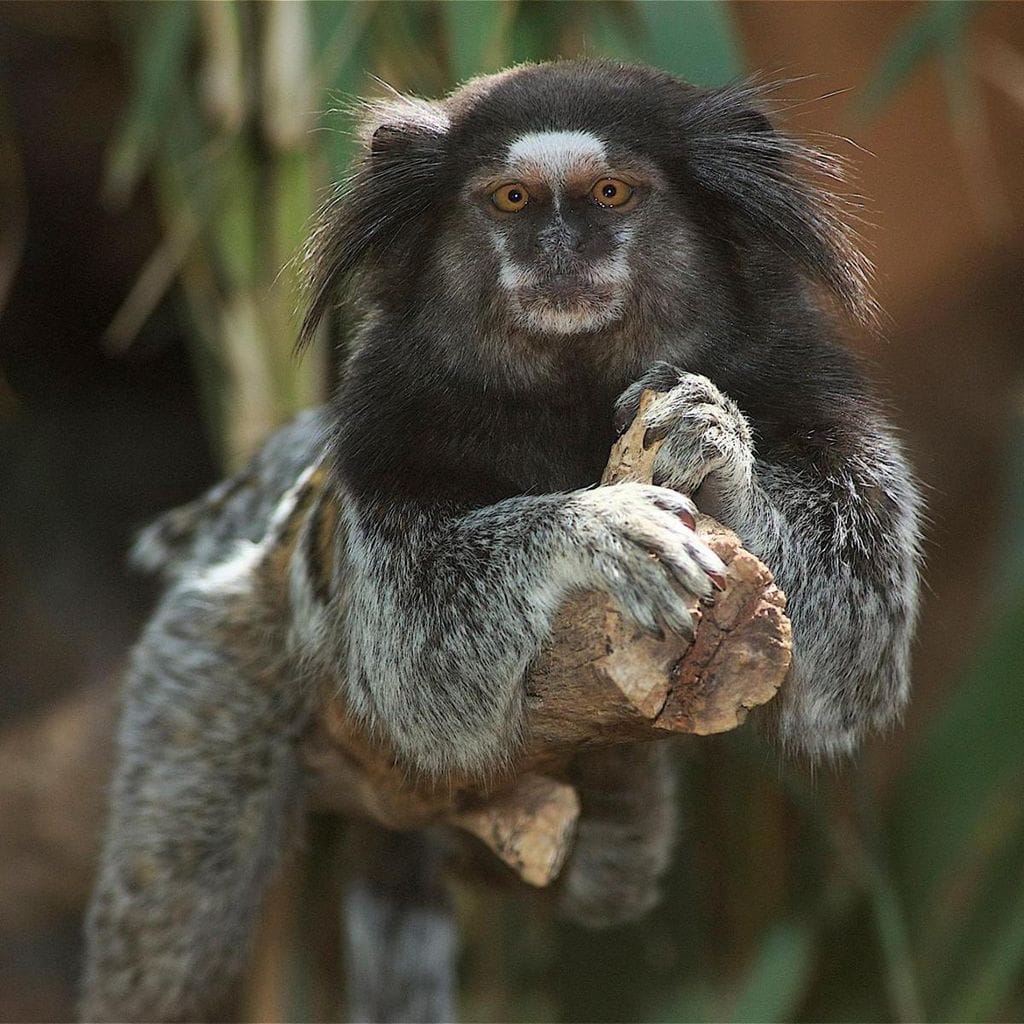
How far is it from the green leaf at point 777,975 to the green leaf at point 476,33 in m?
2.17

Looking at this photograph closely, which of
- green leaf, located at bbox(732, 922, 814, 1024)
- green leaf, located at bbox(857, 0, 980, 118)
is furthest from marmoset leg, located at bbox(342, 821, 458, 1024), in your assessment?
green leaf, located at bbox(857, 0, 980, 118)

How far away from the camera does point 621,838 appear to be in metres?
2.66

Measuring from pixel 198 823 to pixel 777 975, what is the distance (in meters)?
1.51

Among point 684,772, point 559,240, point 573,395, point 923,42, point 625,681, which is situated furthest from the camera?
point 684,772

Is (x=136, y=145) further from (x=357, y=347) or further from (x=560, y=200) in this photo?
(x=560, y=200)

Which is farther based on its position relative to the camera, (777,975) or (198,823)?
(777,975)

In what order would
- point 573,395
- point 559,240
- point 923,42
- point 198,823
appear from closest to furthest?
point 559,240 → point 573,395 → point 198,823 → point 923,42

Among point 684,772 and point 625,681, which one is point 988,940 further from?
point 625,681

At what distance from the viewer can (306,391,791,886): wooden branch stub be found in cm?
165

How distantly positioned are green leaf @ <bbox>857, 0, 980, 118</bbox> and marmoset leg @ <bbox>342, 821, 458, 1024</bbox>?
6.39ft

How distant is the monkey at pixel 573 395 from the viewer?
6.15 feet

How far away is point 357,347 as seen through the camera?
223cm

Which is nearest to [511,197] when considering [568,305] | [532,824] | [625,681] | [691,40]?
[568,305]

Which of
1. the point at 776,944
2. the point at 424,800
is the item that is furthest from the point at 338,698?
the point at 776,944
